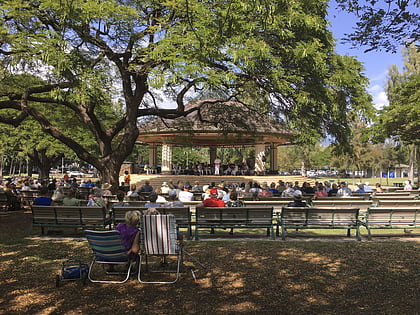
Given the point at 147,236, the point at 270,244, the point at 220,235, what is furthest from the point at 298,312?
the point at 220,235

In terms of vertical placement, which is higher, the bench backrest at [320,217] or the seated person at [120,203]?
the seated person at [120,203]

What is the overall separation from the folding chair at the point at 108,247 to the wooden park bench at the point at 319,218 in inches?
165

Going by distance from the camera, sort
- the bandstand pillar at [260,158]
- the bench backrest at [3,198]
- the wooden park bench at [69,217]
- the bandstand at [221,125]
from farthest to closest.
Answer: the bandstand pillar at [260,158] → the bandstand at [221,125] → the bench backrest at [3,198] → the wooden park bench at [69,217]

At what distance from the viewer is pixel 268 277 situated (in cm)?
520

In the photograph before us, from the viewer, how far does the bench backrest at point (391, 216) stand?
8.15m

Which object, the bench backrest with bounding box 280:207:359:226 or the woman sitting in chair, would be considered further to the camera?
the bench backrest with bounding box 280:207:359:226

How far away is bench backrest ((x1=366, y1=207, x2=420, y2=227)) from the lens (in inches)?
321

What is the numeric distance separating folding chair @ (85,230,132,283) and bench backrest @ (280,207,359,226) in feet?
13.8

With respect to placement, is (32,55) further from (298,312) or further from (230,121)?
(298,312)

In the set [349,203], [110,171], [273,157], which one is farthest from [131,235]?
[273,157]

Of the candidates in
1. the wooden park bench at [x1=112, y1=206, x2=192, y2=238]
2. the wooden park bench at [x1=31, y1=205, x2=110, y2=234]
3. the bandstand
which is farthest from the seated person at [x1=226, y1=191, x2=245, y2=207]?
the bandstand

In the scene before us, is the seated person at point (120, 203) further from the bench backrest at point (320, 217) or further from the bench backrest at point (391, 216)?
the bench backrest at point (391, 216)

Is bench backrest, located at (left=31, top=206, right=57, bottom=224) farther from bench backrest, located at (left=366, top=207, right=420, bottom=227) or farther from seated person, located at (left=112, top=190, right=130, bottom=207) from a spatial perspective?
bench backrest, located at (left=366, top=207, right=420, bottom=227)

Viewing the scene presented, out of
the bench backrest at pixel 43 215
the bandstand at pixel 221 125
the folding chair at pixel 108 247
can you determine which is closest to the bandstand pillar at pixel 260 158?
the bandstand at pixel 221 125
